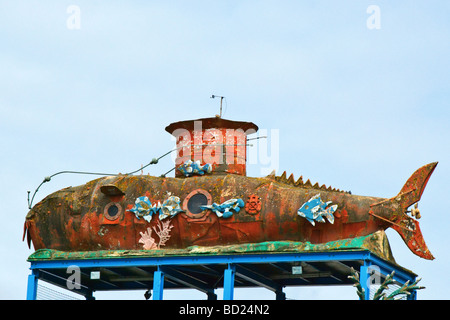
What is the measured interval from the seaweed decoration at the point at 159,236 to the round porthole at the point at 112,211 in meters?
1.44

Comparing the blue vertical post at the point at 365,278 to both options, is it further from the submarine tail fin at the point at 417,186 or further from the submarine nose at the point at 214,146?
the submarine nose at the point at 214,146

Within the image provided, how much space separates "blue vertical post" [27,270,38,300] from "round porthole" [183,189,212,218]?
24.2ft

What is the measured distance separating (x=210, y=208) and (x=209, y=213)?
A: 245 mm

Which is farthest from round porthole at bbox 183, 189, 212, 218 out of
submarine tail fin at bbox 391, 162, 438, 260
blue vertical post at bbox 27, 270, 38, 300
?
submarine tail fin at bbox 391, 162, 438, 260

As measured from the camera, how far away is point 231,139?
53.6 metres

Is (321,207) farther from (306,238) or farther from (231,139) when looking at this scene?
(231,139)

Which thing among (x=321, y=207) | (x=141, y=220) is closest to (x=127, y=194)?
(x=141, y=220)

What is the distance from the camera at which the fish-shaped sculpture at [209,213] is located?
49125mm

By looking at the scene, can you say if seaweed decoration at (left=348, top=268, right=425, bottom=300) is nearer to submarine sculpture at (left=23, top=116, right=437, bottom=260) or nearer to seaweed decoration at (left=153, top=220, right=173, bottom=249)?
submarine sculpture at (left=23, top=116, right=437, bottom=260)

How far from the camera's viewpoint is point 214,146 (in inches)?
2104

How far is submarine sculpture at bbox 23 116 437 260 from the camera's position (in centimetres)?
4922

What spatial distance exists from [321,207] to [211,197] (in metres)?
4.57
